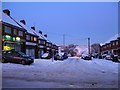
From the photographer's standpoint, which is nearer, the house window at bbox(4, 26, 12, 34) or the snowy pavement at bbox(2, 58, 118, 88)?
the snowy pavement at bbox(2, 58, 118, 88)

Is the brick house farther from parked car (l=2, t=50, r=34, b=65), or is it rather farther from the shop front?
parked car (l=2, t=50, r=34, b=65)

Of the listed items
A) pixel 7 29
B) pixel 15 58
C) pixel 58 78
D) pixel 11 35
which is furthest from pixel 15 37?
pixel 58 78

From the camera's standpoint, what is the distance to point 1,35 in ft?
123

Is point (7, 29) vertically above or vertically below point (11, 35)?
above

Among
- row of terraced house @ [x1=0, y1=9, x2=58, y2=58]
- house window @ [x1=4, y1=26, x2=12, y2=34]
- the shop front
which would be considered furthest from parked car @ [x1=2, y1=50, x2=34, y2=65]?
house window @ [x1=4, y1=26, x2=12, y2=34]

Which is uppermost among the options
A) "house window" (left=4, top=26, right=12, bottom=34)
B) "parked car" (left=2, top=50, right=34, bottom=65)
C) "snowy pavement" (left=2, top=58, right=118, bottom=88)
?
"house window" (left=4, top=26, right=12, bottom=34)

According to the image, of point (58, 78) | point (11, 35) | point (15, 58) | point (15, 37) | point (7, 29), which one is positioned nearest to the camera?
point (58, 78)

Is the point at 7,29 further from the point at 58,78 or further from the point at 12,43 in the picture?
the point at 58,78

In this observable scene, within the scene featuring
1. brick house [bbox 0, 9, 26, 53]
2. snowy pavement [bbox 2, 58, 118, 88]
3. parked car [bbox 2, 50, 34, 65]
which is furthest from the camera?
brick house [bbox 0, 9, 26, 53]

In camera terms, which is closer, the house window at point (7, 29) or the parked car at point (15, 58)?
the parked car at point (15, 58)

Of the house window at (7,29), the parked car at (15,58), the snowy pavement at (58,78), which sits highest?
the house window at (7,29)

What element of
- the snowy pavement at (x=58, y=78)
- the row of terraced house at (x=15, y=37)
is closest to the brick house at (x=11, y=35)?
the row of terraced house at (x=15, y=37)

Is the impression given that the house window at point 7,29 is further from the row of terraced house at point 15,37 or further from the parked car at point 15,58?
the parked car at point 15,58

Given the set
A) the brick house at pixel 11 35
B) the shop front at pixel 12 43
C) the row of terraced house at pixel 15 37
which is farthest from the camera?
the row of terraced house at pixel 15 37
